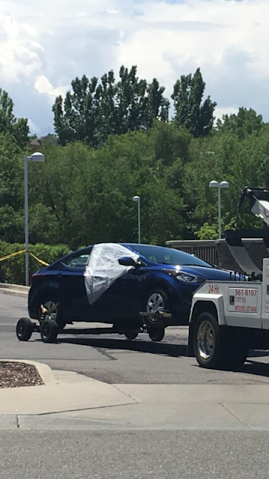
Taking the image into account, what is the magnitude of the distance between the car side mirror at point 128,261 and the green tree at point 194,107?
91.7 m

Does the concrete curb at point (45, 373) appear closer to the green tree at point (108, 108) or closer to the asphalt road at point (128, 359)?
the asphalt road at point (128, 359)

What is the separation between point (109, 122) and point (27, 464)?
339 ft

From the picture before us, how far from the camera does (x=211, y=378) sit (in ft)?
36.8

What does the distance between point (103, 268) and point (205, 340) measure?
3.24 metres

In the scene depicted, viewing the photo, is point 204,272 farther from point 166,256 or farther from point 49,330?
point 49,330

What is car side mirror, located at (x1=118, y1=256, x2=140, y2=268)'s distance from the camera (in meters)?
14.1

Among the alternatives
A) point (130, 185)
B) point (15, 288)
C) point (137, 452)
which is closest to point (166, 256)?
point (137, 452)

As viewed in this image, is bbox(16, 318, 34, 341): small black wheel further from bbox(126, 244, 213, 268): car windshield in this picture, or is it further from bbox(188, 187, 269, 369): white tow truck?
bbox(188, 187, 269, 369): white tow truck

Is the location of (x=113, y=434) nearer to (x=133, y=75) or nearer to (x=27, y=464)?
(x=27, y=464)

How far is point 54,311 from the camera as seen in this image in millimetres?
15758

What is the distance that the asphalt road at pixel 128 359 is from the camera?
11.2 m

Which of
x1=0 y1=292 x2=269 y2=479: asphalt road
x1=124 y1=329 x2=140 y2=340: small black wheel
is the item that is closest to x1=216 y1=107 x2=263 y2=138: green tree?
x1=124 y1=329 x2=140 y2=340: small black wheel

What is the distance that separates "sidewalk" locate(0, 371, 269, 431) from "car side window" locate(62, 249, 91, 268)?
16.5ft

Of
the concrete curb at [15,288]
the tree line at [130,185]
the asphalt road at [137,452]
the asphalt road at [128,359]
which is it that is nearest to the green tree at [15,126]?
the tree line at [130,185]
